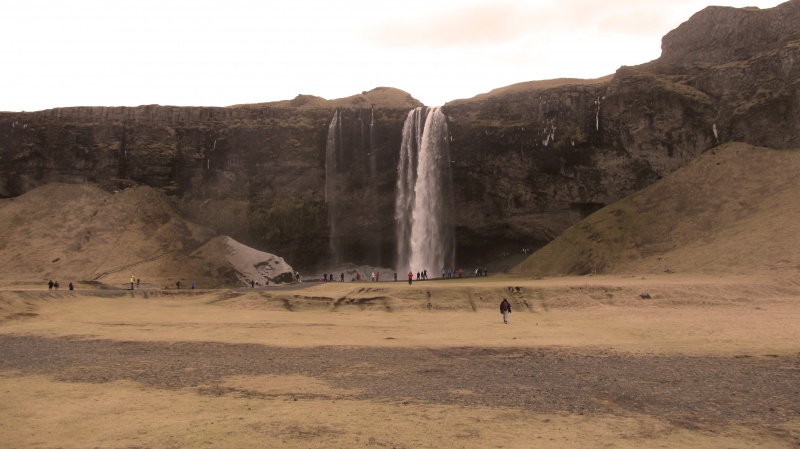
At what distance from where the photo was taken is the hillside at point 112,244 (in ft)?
168

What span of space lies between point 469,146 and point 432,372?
142 feet

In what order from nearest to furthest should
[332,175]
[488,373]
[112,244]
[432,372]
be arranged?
[488,373], [432,372], [112,244], [332,175]

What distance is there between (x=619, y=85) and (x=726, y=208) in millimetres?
15234

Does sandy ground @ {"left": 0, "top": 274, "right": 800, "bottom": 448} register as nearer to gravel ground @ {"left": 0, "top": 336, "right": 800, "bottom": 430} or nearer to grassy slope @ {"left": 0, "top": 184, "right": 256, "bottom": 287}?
gravel ground @ {"left": 0, "top": 336, "right": 800, "bottom": 430}

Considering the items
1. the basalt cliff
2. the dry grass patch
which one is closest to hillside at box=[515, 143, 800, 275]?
the basalt cliff

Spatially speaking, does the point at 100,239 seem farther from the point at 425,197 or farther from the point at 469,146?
the point at 469,146

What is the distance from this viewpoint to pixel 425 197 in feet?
188

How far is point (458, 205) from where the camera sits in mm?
58562

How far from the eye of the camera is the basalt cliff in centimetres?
5084

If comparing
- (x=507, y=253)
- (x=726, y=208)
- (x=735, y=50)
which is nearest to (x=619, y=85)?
(x=735, y=50)

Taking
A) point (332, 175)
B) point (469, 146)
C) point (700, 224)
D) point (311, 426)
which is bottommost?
point (311, 426)

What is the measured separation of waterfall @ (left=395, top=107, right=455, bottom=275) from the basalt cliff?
3.75 ft

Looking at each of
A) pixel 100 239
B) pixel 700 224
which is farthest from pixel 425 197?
pixel 100 239

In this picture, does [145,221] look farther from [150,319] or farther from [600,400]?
[600,400]
